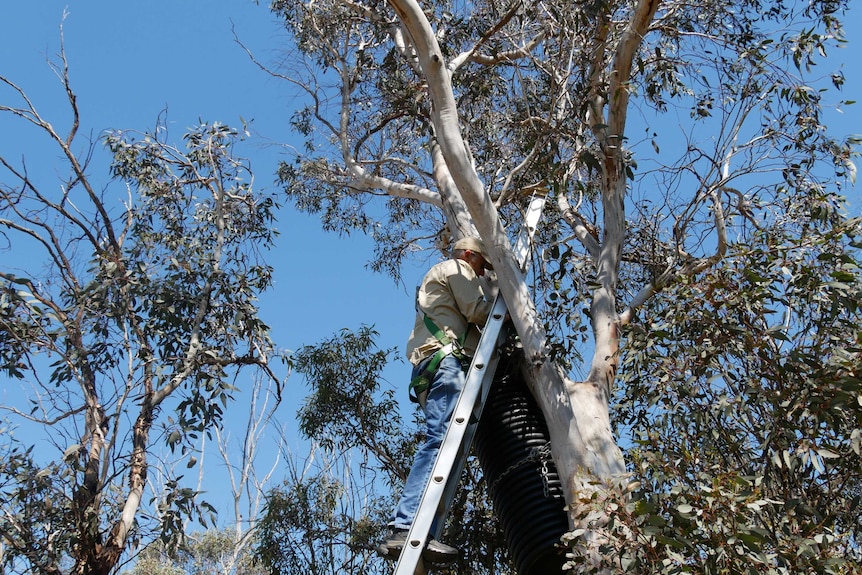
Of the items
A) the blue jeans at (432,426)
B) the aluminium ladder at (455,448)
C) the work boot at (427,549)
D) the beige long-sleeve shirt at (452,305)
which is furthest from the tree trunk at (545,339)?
the work boot at (427,549)

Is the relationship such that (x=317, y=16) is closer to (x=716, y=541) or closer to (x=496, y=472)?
(x=496, y=472)

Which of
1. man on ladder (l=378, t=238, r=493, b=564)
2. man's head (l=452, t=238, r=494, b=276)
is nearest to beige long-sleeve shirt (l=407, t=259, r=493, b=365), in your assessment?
man on ladder (l=378, t=238, r=493, b=564)

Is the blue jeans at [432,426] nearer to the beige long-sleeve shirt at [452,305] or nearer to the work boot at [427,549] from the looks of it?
the work boot at [427,549]

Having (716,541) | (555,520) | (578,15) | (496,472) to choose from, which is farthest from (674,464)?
(578,15)

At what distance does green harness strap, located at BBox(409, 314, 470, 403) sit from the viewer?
486 cm

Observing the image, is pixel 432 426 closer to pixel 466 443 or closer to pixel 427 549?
pixel 466 443

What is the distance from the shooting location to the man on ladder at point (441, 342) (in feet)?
14.7

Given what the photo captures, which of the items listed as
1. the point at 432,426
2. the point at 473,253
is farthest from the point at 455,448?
the point at 473,253

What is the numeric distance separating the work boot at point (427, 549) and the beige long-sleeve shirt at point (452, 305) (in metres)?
1.13

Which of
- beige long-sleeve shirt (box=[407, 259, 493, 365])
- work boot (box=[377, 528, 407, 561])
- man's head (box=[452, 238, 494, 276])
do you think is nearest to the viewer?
work boot (box=[377, 528, 407, 561])

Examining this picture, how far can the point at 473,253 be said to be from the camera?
544 centimetres

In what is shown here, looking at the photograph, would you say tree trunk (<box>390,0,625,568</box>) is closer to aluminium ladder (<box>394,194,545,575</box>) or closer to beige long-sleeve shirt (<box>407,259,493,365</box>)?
aluminium ladder (<box>394,194,545,575</box>)

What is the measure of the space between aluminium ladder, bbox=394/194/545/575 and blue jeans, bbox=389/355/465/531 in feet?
0.45

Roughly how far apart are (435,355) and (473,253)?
842 millimetres
